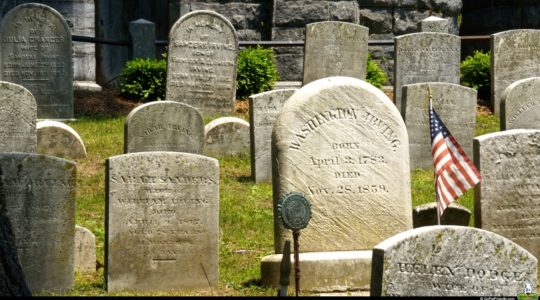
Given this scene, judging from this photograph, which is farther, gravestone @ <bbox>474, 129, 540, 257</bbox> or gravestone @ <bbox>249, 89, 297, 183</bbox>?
gravestone @ <bbox>249, 89, 297, 183</bbox>

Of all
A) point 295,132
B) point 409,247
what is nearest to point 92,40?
point 295,132

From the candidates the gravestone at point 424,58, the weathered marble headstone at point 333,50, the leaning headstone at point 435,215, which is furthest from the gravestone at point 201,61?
the leaning headstone at point 435,215

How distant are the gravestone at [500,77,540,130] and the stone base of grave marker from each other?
5.11m

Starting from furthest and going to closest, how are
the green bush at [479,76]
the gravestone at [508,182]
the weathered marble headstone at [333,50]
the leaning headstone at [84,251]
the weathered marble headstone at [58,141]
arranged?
1. the green bush at [479,76]
2. the weathered marble headstone at [333,50]
3. the weathered marble headstone at [58,141]
4. the leaning headstone at [84,251]
5. the gravestone at [508,182]

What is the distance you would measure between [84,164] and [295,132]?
5.25m

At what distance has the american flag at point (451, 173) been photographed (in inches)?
387

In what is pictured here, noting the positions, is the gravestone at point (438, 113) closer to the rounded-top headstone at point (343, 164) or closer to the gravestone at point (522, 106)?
the gravestone at point (522, 106)

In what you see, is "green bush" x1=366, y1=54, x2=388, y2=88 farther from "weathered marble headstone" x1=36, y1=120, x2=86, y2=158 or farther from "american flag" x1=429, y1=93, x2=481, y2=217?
"american flag" x1=429, y1=93, x2=481, y2=217

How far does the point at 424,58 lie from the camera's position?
59.6 feet

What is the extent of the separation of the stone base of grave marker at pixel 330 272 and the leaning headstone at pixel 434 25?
11.3 m

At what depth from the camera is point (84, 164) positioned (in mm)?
14477

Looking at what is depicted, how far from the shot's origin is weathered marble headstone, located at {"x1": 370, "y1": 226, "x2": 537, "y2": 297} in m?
7.08

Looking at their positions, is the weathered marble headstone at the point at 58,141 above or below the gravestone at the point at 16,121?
below

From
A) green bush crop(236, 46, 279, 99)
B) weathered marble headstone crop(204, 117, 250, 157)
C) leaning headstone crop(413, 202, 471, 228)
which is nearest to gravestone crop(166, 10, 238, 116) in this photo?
green bush crop(236, 46, 279, 99)
